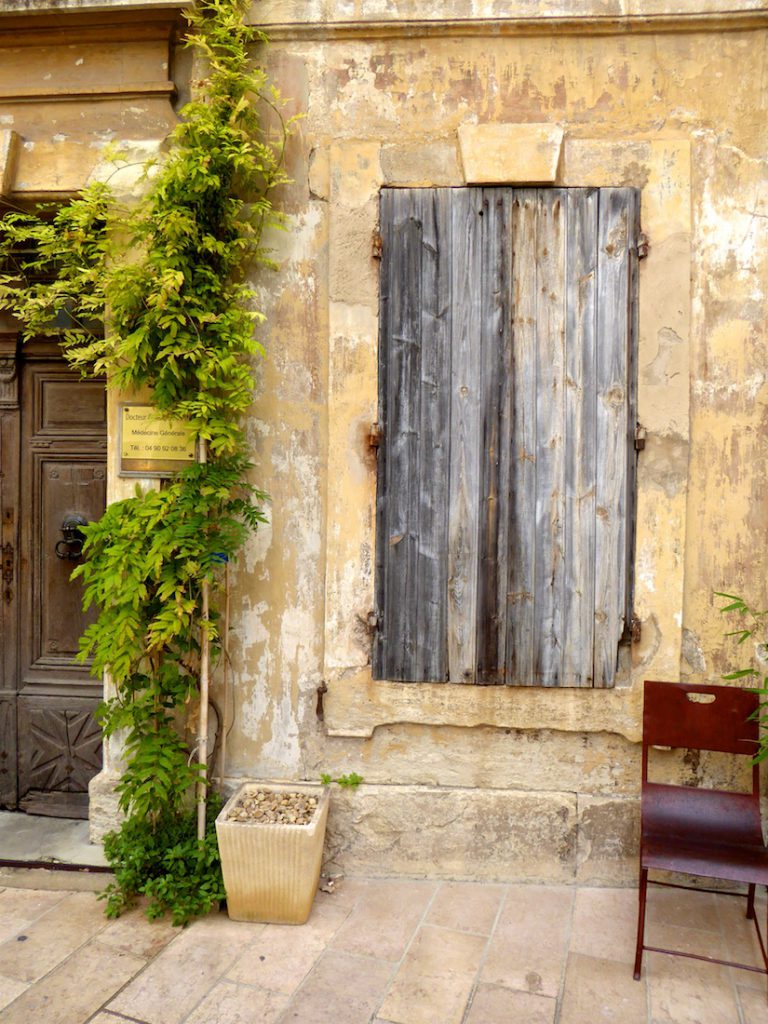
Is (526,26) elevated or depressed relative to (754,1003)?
elevated

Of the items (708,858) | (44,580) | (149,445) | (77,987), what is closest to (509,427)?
(149,445)

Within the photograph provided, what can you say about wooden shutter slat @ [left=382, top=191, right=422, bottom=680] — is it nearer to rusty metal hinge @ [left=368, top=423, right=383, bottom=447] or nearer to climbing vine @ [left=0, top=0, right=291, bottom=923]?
rusty metal hinge @ [left=368, top=423, right=383, bottom=447]

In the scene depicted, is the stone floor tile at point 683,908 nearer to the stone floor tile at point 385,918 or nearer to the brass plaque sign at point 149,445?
the stone floor tile at point 385,918

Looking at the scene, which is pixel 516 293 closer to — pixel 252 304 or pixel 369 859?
pixel 252 304

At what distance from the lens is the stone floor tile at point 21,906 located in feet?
10.4

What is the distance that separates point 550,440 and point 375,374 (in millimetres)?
877

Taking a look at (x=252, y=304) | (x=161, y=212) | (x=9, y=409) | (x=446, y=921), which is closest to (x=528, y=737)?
(x=446, y=921)

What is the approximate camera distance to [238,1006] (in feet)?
8.80

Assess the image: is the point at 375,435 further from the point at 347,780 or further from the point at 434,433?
the point at 347,780

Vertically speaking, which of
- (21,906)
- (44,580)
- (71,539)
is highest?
(71,539)

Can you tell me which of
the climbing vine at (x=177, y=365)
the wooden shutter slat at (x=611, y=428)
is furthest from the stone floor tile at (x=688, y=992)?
the climbing vine at (x=177, y=365)

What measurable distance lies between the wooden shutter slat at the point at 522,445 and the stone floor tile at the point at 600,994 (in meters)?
1.15

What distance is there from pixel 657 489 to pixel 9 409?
3444 mm

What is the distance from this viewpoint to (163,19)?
352 cm
